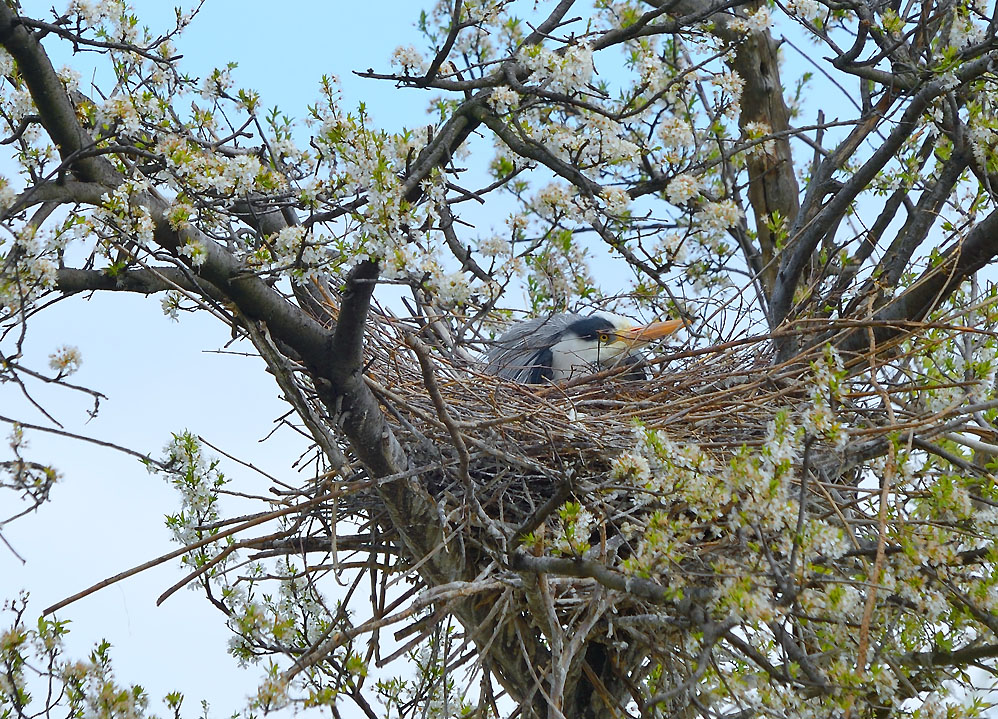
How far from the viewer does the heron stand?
188 inches

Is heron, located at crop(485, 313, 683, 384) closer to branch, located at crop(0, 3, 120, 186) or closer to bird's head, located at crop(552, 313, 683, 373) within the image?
bird's head, located at crop(552, 313, 683, 373)

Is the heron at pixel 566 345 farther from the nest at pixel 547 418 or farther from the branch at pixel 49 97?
the branch at pixel 49 97

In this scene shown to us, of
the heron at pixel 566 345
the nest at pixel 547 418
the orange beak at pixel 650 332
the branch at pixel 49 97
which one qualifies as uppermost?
the branch at pixel 49 97

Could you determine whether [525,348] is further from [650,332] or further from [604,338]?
[650,332]

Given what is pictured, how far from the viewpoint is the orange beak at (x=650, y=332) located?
477cm

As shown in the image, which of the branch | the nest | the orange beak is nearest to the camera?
the branch

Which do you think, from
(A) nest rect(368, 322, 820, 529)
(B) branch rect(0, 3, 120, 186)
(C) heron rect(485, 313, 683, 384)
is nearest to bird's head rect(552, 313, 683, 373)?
(C) heron rect(485, 313, 683, 384)

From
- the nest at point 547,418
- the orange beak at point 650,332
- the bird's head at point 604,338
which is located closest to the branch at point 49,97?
the nest at point 547,418

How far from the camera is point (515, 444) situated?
130 inches

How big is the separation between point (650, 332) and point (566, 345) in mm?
399

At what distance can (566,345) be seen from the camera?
4949 mm

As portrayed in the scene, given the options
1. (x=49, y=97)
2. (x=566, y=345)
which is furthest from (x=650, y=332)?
(x=49, y=97)

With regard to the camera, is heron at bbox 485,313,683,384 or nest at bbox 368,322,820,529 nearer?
nest at bbox 368,322,820,529

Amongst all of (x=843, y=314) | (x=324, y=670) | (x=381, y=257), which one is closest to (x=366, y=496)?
(x=324, y=670)
